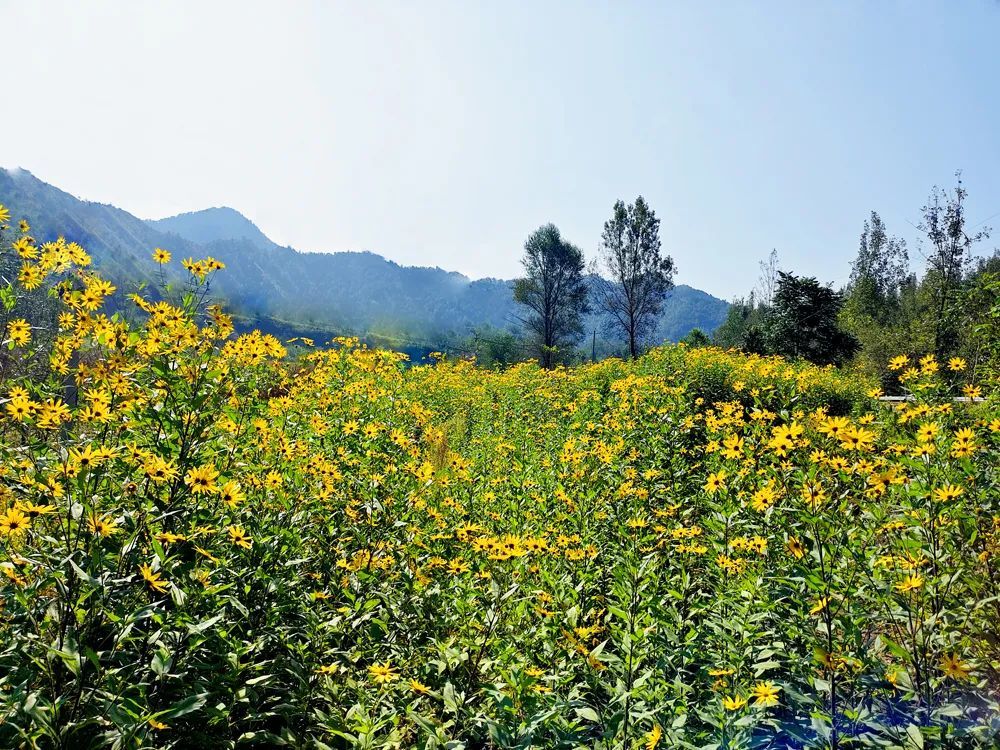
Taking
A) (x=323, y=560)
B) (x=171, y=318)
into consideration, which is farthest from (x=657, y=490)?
(x=171, y=318)

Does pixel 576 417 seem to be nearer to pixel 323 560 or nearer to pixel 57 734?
pixel 323 560

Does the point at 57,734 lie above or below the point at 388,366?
below

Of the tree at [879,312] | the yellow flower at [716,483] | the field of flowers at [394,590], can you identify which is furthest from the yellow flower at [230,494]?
the tree at [879,312]

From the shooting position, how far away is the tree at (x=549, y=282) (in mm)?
35062

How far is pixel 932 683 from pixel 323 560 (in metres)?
2.32

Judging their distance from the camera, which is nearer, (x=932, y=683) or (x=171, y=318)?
(x=932, y=683)

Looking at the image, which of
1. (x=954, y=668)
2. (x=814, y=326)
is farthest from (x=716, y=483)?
(x=814, y=326)

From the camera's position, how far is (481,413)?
8.58 metres

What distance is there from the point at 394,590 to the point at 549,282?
111ft

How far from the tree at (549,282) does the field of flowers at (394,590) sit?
32395 mm

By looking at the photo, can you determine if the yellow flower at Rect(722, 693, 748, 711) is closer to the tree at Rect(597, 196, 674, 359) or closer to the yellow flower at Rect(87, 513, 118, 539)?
the yellow flower at Rect(87, 513, 118, 539)

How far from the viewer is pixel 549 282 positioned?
35.3 metres

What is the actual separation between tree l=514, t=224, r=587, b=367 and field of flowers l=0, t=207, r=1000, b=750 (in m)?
32.4

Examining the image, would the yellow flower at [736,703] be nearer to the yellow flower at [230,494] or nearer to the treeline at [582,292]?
the yellow flower at [230,494]
